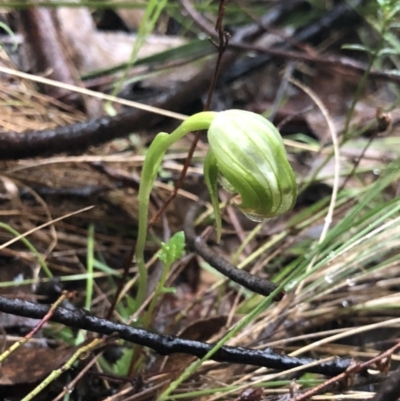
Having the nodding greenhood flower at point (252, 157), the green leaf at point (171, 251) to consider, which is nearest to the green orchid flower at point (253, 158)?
the nodding greenhood flower at point (252, 157)

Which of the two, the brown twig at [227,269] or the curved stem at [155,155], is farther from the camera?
the brown twig at [227,269]

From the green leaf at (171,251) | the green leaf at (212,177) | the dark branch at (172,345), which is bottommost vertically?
the dark branch at (172,345)

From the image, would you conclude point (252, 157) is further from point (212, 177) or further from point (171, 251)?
point (171, 251)

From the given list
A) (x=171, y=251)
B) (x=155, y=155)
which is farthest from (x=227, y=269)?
(x=155, y=155)

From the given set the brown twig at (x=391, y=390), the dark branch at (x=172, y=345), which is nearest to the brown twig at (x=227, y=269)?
the dark branch at (x=172, y=345)

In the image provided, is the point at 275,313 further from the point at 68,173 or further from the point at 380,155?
the point at 380,155

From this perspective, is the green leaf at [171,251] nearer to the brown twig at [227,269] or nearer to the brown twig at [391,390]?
the brown twig at [227,269]

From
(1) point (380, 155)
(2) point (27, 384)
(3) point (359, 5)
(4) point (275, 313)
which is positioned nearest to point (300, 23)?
(3) point (359, 5)

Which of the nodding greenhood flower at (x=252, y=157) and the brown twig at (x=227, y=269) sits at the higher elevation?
the nodding greenhood flower at (x=252, y=157)

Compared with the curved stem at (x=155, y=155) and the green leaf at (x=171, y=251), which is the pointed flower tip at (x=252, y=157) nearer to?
the curved stem at (x=155, y=155)
